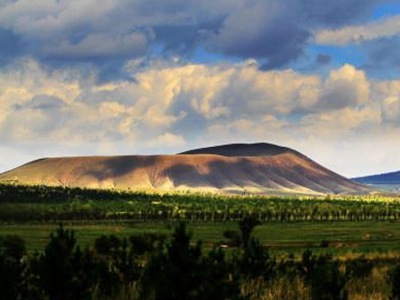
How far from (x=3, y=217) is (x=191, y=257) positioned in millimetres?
183876

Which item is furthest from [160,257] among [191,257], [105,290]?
[105,290]

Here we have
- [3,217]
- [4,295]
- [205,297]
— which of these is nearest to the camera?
[205,297]

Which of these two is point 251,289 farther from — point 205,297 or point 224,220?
point 224,220

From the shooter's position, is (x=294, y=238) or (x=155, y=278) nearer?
(x=155, y=278)

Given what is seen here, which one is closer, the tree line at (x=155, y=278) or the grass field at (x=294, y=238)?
the tree line at (x=155, y=278)

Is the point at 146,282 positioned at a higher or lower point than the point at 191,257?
lower

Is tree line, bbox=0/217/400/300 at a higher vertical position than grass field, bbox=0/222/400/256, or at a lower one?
higher

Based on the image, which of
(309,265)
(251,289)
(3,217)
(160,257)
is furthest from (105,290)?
(3,217)

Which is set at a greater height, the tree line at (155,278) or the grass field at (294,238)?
the tree line at (155,278)

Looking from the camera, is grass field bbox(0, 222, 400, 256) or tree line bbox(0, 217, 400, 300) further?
grass field bbox(0, 222, 400, 256)

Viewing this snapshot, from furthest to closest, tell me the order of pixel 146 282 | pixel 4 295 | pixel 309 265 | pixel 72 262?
1. pixel 309 265
2. pixel 146 282
3. pixel 72 262
4. pixel 4 295

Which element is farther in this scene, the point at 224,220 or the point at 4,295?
the point at 224,220

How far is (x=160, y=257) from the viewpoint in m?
13.2

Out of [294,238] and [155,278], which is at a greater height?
[155,278]
